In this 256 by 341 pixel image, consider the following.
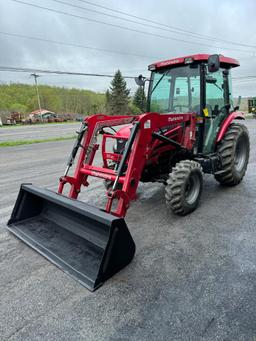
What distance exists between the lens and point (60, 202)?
2914mm

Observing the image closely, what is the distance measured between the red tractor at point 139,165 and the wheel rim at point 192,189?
0.02m

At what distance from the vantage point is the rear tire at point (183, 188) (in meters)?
3.54

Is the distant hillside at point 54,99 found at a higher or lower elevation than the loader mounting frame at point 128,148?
higher

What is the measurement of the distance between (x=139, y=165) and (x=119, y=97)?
4281 centimetres

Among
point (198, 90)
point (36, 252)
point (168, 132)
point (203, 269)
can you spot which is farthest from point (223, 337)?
point (198, 90)

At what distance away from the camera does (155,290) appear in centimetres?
228

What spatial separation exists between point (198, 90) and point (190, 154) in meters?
1.12

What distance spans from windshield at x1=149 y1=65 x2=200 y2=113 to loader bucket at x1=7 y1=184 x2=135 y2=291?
110 inches

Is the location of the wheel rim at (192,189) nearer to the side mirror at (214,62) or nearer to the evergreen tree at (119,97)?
the side mirror at (214,62)

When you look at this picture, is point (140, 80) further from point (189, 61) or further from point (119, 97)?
point (119, 97)

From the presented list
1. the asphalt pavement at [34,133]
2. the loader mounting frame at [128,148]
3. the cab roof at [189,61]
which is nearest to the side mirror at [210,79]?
the cab roof at [189,61]

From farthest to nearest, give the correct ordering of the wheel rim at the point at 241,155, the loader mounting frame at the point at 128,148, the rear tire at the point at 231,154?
the wheel rim at the point at 241,155 < the rear tire at the point at 231,154 < the loader mounting frame at the point at 128,148

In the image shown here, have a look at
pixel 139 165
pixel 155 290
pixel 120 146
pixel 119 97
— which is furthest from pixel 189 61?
pixel 119 97

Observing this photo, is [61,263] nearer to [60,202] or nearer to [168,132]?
[60,202]
